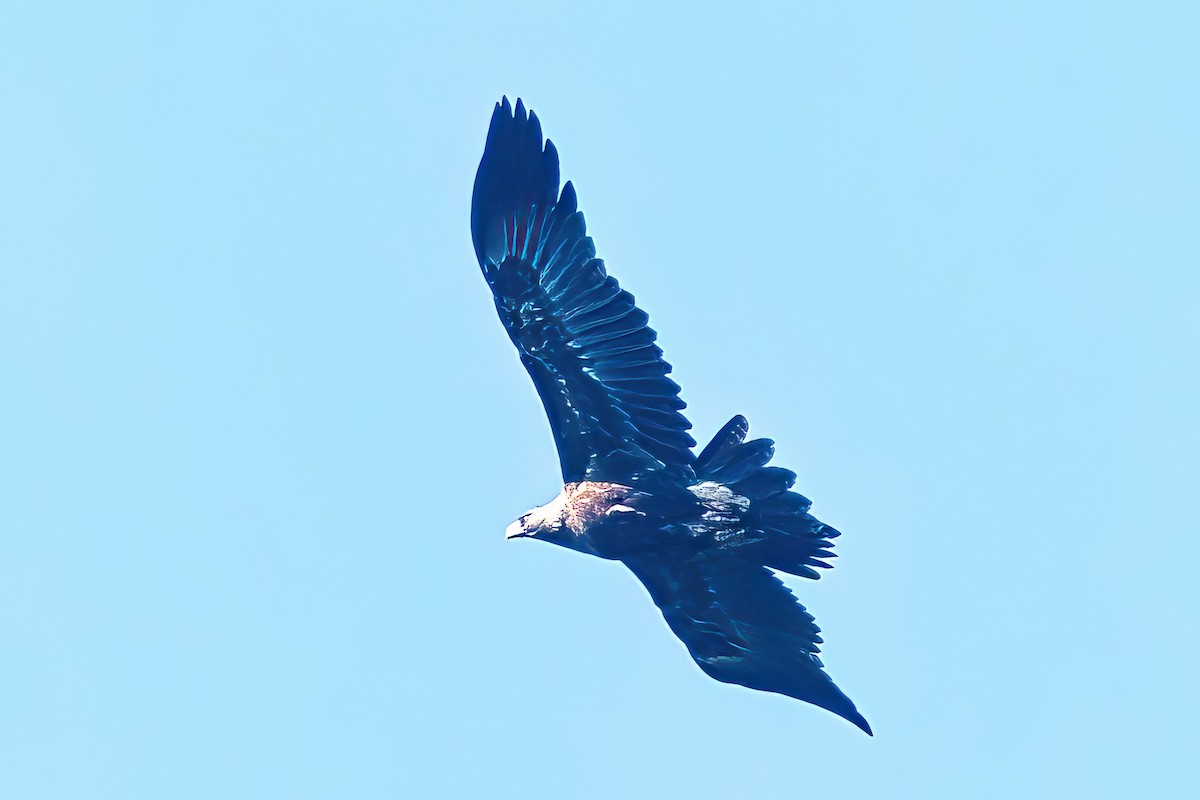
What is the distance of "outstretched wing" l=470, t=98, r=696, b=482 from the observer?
1661cm

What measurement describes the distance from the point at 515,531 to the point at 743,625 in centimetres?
248

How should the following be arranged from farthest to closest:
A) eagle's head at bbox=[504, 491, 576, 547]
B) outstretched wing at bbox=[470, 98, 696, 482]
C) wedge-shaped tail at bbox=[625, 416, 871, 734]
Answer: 1. eagle's head at bbox=[504, 491, 576, 547]
2. wedge-shaped tail at bbox=[625, 416, 871, 734]
3. outstretched wing at bbox=[470, 98, 696, 482]

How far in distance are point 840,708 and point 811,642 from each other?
0.71 metres

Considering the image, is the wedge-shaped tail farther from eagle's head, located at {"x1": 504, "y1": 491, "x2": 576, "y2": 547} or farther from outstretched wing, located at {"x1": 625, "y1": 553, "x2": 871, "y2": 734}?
eagle's head, located at {"x1": 504, "y1": 491, "x2": 576, "y2": 547}

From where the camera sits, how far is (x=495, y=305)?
1702 centimetres

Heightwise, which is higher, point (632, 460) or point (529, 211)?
point (529, 211)

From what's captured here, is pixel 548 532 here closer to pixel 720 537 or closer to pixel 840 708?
pixel 720 537

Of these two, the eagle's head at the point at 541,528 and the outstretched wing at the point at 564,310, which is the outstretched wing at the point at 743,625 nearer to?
the eagle's head at the point at 541,528

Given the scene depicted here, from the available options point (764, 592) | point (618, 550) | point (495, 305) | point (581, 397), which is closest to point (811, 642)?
point (764, 592)

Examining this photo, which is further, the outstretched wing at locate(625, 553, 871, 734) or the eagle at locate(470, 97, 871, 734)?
the outstretched wing at locate(625, 553, 871, 734)

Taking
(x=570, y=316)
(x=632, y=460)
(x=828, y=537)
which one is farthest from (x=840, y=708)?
(x=570, y=316)

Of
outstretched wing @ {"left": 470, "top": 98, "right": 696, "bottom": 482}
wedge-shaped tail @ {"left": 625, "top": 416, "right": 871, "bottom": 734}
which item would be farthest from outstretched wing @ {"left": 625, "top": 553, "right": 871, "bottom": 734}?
outstretched wing @ {"left": 470, "top": 98, "right": 696, "bottom": 482}

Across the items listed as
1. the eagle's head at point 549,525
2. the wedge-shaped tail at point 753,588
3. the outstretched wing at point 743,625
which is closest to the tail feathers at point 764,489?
the wedge-shaped tail at point 753,588

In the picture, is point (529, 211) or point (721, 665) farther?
point (721, 665)
